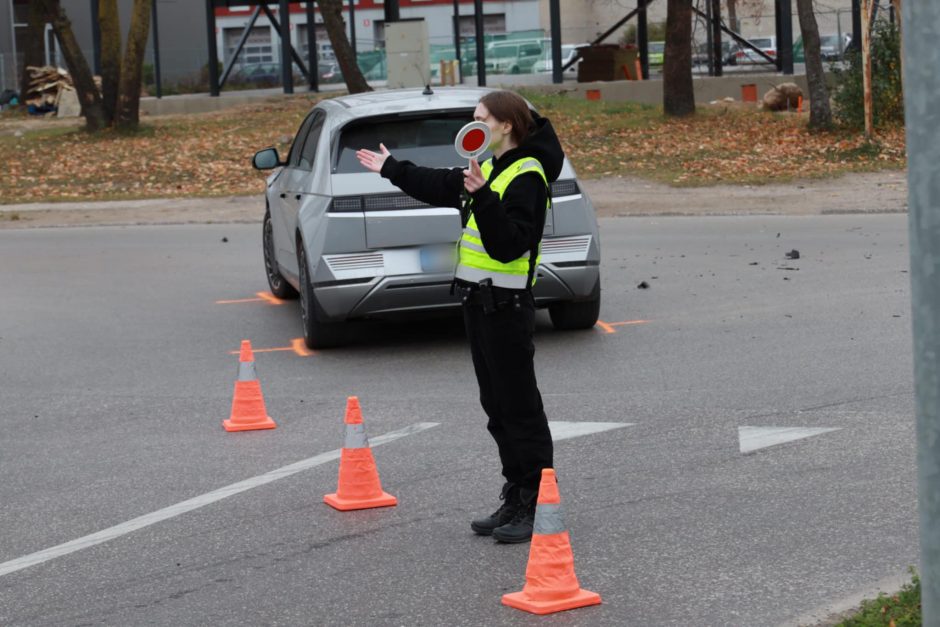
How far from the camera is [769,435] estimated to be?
7.90 metres

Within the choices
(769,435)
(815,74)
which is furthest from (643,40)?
(769,435)

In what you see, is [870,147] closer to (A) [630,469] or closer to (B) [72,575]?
(A) [630,469]

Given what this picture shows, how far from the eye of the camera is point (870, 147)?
25234mm

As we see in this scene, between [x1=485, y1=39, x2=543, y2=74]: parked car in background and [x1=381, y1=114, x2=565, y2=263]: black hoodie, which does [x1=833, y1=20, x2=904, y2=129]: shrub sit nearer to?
[x1=381, y1=114, x2=565, y2=263]: black hoodie

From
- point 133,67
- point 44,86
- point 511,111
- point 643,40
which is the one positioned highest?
point 643,40

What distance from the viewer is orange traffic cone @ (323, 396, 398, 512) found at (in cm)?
677

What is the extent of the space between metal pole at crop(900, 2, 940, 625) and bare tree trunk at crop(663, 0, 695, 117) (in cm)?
2844

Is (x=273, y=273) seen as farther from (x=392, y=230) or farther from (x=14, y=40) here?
(x=14, y=40)

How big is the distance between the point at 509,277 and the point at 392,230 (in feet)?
14.3

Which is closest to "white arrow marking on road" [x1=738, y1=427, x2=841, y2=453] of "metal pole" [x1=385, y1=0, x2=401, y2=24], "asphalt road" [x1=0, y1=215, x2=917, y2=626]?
"asphalt road" [x1=0, y1=215, x2=917, y2=626]

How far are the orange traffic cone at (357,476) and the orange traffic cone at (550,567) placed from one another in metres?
1.59

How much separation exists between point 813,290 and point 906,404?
4326 millimetres

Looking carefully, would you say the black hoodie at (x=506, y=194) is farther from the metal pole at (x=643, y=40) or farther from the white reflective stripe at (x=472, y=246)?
the metal pole at (x=643, y=40)

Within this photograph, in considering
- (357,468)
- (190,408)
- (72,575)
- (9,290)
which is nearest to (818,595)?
(357,468)
